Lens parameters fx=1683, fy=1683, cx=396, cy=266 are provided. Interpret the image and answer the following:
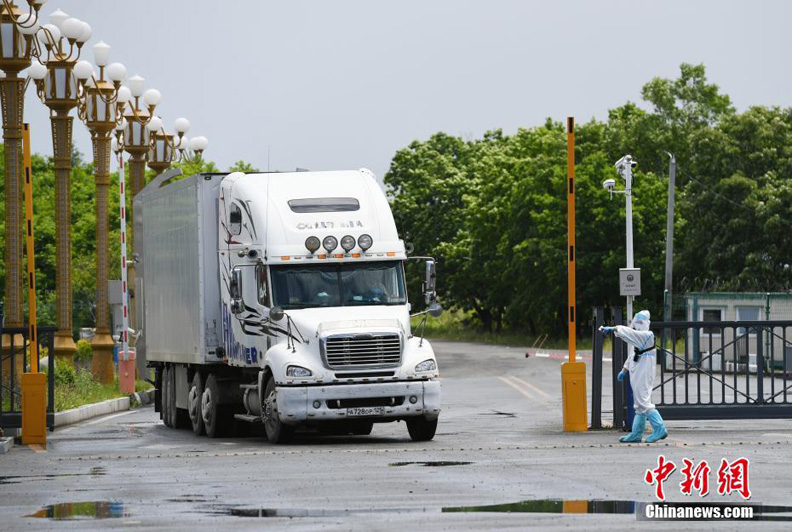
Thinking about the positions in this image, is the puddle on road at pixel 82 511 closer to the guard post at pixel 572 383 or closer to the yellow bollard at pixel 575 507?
the yellow bollard at pixel 575 507

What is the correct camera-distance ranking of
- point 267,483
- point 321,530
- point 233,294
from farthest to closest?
point 233,294, point 267,483, point 321,530

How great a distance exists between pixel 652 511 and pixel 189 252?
509 inches

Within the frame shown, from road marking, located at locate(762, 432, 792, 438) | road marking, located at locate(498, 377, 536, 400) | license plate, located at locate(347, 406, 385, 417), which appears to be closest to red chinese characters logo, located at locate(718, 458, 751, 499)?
road marking, located at locate(762, 432, 792, 438)

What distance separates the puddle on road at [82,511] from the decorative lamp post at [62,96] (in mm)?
19692

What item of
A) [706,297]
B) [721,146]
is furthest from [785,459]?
[721,146]

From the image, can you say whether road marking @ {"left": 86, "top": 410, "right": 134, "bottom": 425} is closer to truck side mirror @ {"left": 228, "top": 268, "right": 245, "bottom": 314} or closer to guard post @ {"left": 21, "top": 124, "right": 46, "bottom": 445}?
guard post @ {"left": 21, "top": 124, "right": 46, "bottom": 445}

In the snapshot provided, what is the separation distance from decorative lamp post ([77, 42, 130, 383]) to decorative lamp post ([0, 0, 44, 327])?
24.0 feet

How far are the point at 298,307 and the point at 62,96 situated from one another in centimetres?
1408

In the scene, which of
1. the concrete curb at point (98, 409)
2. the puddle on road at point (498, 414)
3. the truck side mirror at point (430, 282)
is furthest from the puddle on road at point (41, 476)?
the puddle on road at point (498, 414)

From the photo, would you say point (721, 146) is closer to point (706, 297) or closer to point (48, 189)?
point (706, 297)

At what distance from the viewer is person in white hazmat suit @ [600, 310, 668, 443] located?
20.6 m

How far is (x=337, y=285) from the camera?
22.3 meters

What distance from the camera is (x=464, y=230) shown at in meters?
93.3

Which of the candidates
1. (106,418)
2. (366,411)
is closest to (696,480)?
(366,411)
